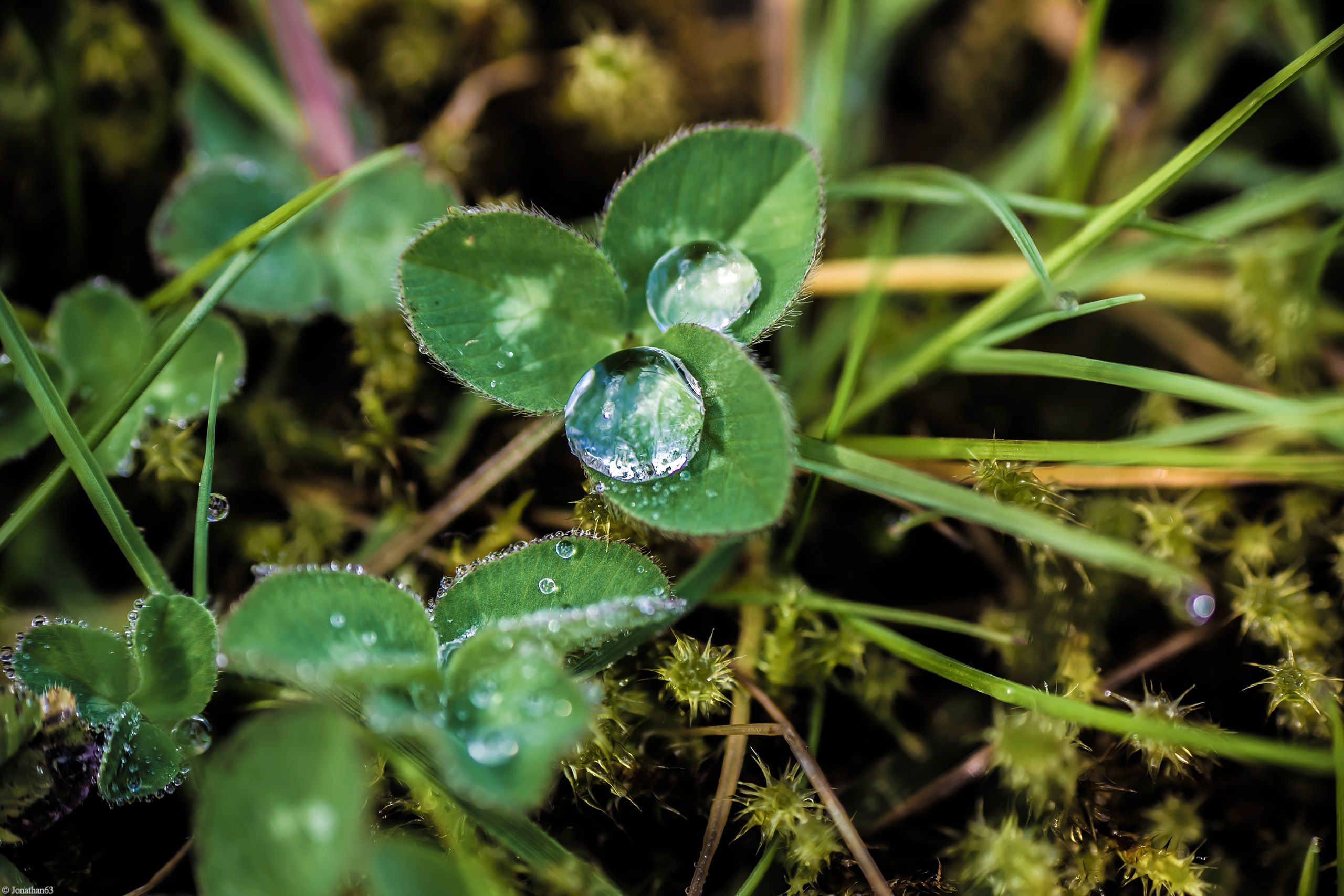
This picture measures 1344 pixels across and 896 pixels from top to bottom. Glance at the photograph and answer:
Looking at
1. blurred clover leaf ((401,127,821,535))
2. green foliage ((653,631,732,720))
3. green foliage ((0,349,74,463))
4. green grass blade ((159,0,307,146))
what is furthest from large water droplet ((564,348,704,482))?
green grass blade ((159,0,307,146))

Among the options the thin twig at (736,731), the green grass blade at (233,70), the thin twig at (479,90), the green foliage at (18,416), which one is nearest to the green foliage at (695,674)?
the thin twig at (736,731)

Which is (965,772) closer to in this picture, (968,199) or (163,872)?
(968,199)

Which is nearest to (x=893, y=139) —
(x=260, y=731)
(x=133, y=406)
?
(x=133, y=406)

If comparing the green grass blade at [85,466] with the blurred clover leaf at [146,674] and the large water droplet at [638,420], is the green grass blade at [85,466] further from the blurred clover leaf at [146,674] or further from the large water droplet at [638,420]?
the large water droplet at [638,420]

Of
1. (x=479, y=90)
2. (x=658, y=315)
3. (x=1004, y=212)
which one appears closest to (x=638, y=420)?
(x=658, y=315)

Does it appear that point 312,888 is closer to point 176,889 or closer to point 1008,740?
point 176,889

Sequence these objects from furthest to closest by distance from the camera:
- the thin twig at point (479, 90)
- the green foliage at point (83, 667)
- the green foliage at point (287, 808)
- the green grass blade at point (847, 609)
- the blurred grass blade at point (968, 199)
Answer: the thin twig at point (479, 90)
the blurred grass blade at point (968, 199)
the green grass blade at point (847, 609)
the green foliage at point (83, 667)
the green foliage at point (287, 808)
